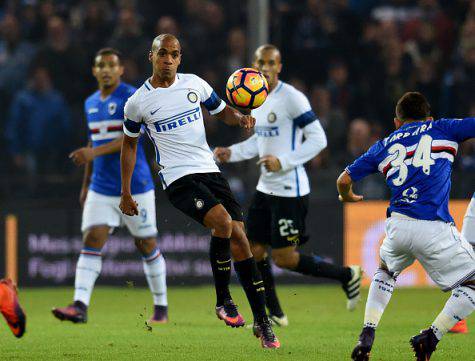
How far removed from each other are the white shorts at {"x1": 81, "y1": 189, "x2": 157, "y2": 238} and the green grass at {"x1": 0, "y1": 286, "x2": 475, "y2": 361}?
863 mm

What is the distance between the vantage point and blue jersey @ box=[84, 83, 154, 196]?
9555mm

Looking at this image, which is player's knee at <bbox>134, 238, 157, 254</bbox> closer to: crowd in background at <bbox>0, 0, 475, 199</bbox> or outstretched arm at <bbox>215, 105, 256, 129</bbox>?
outstretched arm at <bbox>215, 105, 256, 129</bbox>

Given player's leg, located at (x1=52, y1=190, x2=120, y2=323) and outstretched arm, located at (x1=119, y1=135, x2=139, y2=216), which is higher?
outstretched arm, located at (x1=119, y1=135, x2=139, y2=216)

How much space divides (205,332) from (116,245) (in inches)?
179

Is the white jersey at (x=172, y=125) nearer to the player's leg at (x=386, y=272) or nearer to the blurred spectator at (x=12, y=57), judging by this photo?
the player's leg at (x=386, y=272)

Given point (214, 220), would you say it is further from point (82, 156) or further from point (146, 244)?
point (146, 244)

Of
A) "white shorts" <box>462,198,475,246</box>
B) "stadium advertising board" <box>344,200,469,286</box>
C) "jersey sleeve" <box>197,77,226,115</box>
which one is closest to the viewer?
"jersey sleeve" <box>197,77,226,115</box>

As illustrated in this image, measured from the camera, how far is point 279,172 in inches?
365

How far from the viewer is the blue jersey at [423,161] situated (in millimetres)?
6625

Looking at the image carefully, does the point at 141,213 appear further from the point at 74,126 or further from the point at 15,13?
the point at 15,13

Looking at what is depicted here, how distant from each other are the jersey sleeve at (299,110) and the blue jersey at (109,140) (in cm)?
149

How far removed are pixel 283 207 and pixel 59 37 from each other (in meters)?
6.84

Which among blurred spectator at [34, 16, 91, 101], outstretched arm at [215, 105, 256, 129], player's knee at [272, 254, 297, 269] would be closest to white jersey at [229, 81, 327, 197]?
player's knee at [272, 254, 297, 269]

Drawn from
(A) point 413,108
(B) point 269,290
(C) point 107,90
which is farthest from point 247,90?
(C) point 107,90
